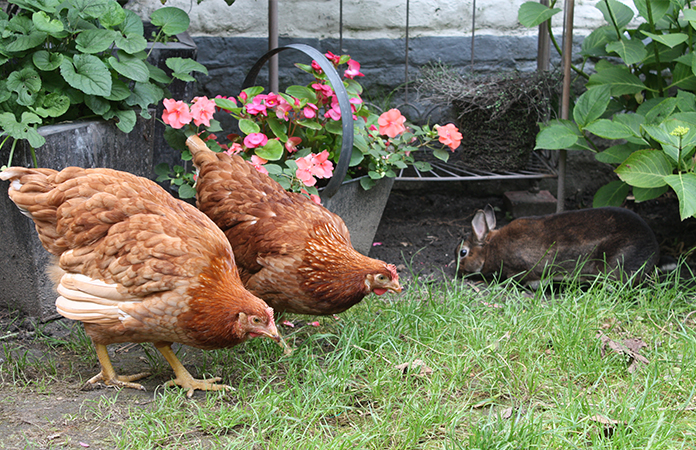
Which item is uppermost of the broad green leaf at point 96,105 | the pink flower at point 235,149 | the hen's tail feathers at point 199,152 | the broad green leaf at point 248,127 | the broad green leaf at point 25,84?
the broad green leaf at point 25,84

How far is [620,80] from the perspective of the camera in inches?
153

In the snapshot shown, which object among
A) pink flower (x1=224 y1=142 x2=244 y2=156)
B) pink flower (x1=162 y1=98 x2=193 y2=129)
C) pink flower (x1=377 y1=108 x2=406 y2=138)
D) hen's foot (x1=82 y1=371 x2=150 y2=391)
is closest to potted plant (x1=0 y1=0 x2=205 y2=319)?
pink flower (x1=162 y1=98 x2=193 y2=129)

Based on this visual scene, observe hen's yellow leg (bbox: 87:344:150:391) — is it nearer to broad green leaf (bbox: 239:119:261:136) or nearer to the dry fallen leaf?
the dry fallen leaf

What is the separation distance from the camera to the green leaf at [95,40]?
2.99 metres

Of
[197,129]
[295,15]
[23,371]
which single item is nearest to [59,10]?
[197,129]

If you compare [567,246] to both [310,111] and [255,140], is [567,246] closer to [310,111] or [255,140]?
[310,111]

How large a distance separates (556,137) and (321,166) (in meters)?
1.58

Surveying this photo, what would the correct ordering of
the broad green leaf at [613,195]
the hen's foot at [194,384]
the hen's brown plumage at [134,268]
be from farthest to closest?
the broad green leaf at [613,195]
the hen's foot at [194,384]
the hen's brown plumage at [134,268]

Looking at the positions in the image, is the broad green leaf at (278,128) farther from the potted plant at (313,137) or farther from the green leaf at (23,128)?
the green leaf at (23,128)

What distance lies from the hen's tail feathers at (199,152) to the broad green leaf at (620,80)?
258 cm

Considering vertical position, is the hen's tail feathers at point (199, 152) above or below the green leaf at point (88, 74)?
below

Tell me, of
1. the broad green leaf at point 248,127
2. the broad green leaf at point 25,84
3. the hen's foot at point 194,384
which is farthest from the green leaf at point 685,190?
the broad green leaf at point 25,84

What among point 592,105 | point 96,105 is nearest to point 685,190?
point 592,105

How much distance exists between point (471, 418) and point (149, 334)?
4.21 feet
